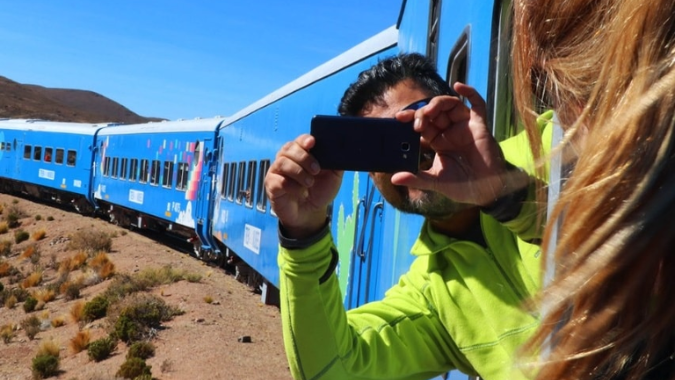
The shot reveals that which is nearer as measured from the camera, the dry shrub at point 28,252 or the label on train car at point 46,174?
the dry shrub at point 28,252

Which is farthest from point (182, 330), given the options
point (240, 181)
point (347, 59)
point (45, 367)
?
point (347, 59)

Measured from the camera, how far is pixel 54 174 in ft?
100

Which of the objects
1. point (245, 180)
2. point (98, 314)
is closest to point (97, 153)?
point (98, 314)

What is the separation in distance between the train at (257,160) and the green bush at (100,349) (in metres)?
2.90

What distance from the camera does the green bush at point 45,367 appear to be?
12.0 metres

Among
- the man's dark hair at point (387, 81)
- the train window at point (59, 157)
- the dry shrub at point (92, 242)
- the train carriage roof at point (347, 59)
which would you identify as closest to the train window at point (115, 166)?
the dry shrub at point (92, 242)

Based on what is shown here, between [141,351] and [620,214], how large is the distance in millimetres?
11992

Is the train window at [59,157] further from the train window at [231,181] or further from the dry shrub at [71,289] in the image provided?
the train window at [231,181]

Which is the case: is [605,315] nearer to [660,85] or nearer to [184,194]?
[660,85]

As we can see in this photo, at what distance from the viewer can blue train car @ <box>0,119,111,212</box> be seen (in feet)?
93.8

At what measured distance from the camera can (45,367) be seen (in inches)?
479

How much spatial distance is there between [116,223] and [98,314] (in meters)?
12.3

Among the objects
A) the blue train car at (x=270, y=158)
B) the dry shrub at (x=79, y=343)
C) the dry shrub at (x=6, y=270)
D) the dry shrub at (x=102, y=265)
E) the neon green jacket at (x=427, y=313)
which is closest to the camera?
the neon green jacket at (x=427, y=313)

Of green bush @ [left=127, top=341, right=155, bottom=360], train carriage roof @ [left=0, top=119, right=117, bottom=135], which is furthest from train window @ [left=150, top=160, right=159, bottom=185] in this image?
green bush @ [left=127, top=341, right=155, bottom=360]
